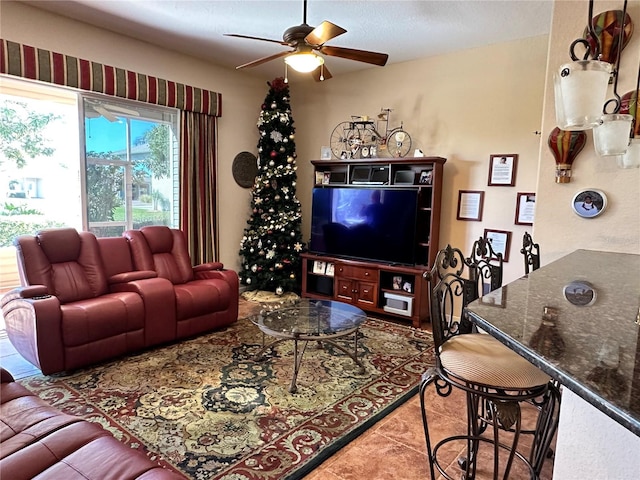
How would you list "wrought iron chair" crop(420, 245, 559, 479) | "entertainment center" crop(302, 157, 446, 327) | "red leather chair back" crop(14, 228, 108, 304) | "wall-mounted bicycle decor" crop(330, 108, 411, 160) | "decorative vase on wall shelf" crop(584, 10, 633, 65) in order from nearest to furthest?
"wrought iron chair" crop(420, 245, 559, 479), "decorative vase on wall shelf" crop(584, 10, 633, 65), "red leather chair back" crop(14, 228, 108, 304), "entertainment center" crop(302, 157, 446, 327), "wall-mounted bicycle decor" crop(330, 108, 411, 160)

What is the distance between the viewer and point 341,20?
142 inches

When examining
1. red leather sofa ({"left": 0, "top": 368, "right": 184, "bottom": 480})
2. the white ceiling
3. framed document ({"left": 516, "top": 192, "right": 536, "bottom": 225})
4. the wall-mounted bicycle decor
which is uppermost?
the white ceiling

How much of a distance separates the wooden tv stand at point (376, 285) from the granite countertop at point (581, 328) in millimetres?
2407

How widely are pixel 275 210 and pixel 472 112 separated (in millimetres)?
2634

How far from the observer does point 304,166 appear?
5766mm

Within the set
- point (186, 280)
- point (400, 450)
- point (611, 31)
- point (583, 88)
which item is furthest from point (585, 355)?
point (186, 280)

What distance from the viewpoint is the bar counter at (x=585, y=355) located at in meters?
0.75

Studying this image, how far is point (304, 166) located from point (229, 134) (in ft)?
3.71

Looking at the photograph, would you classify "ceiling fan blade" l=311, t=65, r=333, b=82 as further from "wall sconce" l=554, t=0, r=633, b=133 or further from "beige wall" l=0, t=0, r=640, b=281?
"wall sconce" l=554, t=0, r=633, b=133

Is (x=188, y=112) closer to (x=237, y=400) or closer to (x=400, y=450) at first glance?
(x=237, y=400)

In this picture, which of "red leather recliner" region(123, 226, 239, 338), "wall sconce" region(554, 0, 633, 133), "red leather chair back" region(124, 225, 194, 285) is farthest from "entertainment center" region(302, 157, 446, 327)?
"wall sconce" region(554, 0, 633, 133)

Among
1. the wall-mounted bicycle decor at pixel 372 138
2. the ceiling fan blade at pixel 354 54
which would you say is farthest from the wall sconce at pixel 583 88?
the wall-mounted bicycle decor at pixel 372 138

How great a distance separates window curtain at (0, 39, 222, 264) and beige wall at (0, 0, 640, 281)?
0.20 metres

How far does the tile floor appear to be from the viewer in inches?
78.0
